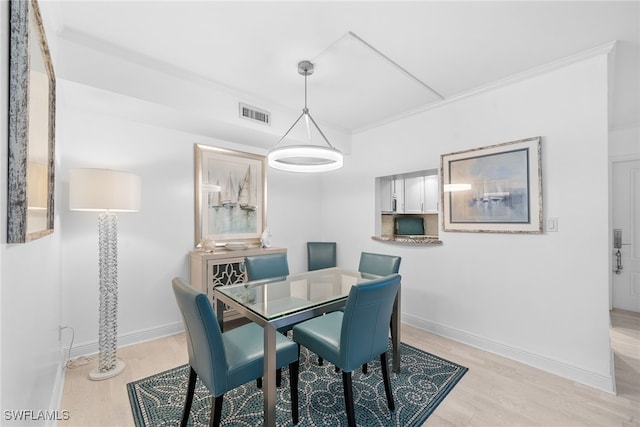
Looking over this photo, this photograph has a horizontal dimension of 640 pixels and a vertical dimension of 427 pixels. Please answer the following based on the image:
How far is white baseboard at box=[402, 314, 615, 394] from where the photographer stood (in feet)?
6.90

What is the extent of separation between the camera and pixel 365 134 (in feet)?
12.8

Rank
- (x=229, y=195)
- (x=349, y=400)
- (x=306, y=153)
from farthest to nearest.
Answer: (x=229, y=195), (x=306, y=153), (x=349, y=400)

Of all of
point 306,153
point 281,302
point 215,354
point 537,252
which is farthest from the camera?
point 537,252

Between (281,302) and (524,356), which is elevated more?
(281,302)

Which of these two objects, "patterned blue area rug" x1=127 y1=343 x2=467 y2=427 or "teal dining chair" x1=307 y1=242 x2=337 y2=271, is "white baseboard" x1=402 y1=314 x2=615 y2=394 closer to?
"patterned blue area rug" x1=127 y1=343 x2=467 y2=427

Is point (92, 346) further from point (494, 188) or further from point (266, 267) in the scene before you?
point (494, 188)

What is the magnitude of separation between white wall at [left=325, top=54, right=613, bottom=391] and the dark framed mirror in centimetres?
312

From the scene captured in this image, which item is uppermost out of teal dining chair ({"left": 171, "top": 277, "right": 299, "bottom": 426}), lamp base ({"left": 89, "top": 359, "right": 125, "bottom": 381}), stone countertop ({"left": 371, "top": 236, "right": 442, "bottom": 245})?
stone countertop ({"left": 371, "top": 236, "right": 442, "bottom": 245})

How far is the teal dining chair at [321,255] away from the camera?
162 inches

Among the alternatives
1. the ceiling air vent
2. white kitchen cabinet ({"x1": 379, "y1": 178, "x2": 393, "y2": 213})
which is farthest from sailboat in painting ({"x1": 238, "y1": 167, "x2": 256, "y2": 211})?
white kitchen cabinet ({"x1": 379, "y1": 178, "x2": 393, "y2": 213})

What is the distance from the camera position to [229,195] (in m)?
3.46

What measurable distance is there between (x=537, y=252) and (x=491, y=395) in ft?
4.01

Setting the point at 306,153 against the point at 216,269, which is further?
the point at 216,269

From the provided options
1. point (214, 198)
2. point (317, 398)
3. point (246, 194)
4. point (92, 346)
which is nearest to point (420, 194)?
point (246, 194)
